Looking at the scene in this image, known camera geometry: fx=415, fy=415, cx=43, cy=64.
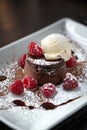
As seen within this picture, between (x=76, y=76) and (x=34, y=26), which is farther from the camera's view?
(x=34, y=26)

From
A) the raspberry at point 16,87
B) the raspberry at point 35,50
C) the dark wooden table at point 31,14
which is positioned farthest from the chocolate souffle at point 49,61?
the dark wooden table at point 31,14

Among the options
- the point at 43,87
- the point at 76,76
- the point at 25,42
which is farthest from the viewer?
the point at 25,42

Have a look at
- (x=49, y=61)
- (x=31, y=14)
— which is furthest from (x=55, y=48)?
(x=31, y=14)

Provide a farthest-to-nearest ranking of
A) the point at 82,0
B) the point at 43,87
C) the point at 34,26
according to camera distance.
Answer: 1. the point at 82,0
2. the point at 34,26
3. the point at 43,87

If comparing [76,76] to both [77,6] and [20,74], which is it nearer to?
[20,74]

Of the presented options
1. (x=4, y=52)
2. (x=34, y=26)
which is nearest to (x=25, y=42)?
(x=4, y=52)

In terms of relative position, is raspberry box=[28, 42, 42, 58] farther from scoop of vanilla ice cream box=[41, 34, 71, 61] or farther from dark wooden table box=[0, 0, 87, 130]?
dark wooden table box=[0, 0, 87, 130]

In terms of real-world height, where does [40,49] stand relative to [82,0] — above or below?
above

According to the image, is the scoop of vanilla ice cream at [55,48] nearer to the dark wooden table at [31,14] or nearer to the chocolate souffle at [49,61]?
the chocolate souffle at [49,61]
